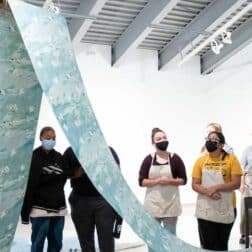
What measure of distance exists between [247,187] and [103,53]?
448cm

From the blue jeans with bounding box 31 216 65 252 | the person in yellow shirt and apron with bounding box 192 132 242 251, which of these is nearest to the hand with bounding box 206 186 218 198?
the person in yellow shirt and apron with bounding box 192 132 242 251

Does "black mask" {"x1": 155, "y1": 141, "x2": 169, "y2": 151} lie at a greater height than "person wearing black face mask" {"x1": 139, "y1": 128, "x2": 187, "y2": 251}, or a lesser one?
greater

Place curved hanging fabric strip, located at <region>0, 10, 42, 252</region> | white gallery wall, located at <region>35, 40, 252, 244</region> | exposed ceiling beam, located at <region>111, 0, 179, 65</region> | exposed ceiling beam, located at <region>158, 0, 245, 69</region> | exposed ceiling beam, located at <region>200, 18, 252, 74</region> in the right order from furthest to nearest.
→ white gallery wall, located at <region>35, 40, 252, 244</region>, exposed ceiling beam, located at <region>200, 18, 252, 74</region>, exposed ceiling beam, located at <region>158, 0, 245, 69</region>, exposed ceiling beam, located at <region>111, 0, 179, 65</region>, curved hanging fabric strip, located at <region>0, 10, 42, 252</region>

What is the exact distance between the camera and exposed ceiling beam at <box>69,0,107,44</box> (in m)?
5.97

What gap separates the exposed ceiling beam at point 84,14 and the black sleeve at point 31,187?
3.63 m

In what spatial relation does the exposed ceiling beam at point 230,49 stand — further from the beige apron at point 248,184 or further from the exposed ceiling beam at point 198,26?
the beige apron at point 248,184

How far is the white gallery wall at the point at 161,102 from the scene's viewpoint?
25.5ft

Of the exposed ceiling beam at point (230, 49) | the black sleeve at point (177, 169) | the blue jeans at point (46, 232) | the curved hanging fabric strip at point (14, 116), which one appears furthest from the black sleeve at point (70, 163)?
the exposed ceiling beam at point (230, 49)

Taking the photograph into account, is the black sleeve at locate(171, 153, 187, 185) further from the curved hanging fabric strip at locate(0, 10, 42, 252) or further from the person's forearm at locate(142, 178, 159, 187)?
the curved hanging fabric strip at locate(0, 10, 42, 252)

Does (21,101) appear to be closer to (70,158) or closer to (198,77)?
(70,158)

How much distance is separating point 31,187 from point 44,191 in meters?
0.12

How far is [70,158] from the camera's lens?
2809mm

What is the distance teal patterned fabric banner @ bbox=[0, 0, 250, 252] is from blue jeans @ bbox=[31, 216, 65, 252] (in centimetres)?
158

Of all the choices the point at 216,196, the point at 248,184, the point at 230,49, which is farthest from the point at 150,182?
the point at 230,49
